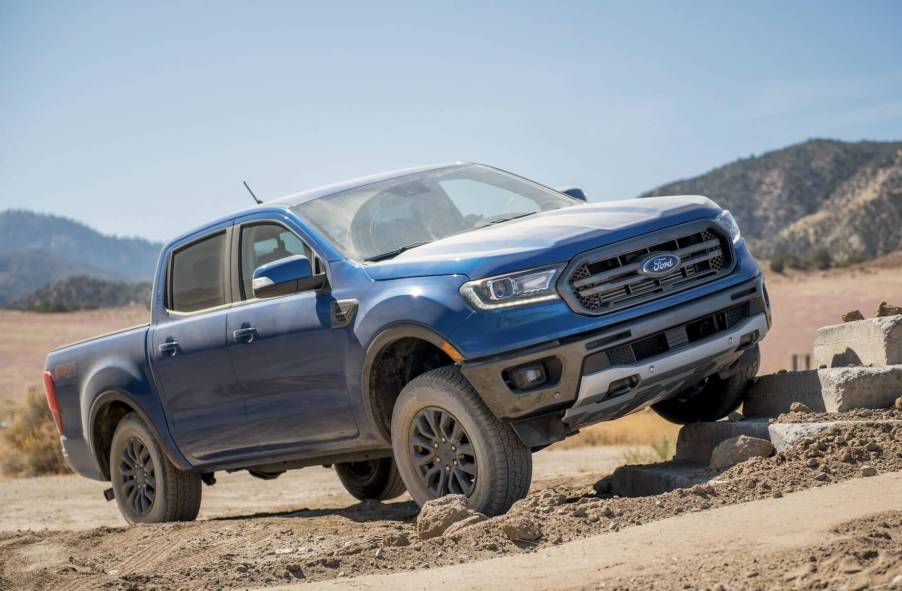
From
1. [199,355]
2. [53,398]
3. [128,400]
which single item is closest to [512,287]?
[199,355]

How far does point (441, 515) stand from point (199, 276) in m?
3.06

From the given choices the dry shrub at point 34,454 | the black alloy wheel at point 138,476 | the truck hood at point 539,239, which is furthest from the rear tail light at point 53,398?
the dry shrub at point 34,454

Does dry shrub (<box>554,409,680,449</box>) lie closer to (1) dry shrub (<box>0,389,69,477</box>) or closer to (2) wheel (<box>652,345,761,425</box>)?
(1) dry shrub (<box>0,389,69,477</box>)

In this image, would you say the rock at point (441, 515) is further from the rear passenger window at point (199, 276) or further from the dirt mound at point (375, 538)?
the rear passenger window at point (199, 276)

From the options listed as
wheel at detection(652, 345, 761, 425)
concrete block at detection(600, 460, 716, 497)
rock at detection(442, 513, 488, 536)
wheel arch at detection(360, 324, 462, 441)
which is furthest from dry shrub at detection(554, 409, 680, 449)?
rock at detection(442, 513, 488, 536)

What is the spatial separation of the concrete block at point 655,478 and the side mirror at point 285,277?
2305 mm

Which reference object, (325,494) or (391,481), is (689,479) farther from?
(325,494)

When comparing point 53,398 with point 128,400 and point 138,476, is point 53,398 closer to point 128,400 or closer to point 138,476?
point 138,476

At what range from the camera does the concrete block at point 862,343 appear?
311 inches

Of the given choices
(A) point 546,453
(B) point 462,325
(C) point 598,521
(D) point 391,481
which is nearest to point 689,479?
(C) point 598,521

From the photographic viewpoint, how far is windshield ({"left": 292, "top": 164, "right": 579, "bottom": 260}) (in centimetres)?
757

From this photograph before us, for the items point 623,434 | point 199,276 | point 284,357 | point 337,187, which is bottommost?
point 623,434

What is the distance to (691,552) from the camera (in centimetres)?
533

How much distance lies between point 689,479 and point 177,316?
3.64 m
